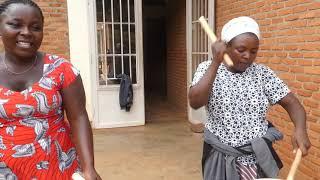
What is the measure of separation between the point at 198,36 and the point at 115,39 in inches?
57.5

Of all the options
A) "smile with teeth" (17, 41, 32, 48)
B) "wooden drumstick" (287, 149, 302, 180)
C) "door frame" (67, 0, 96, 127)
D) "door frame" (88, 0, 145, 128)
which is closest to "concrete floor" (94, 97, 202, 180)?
"door frame" (88, 0, 145, 128)

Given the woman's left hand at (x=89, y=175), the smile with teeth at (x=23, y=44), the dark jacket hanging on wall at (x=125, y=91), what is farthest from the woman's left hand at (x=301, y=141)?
the dark jacket hanging on wall at (x=125, y=91)

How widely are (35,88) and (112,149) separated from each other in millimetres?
3990

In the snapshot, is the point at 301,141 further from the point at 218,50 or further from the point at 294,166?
the point at 218,50

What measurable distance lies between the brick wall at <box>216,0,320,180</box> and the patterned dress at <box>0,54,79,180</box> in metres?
2.58

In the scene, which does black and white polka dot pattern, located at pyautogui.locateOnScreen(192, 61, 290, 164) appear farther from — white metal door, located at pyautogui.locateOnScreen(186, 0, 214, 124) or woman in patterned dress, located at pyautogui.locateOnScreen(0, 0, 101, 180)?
white metal door, located at pyautogui.locateOnScreen(186, 0, 214, 124)

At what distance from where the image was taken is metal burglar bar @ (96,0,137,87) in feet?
21.1

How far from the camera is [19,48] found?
158 centimetres

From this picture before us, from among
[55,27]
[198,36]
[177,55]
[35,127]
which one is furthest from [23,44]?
[177,55]

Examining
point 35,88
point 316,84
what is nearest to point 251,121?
point 35,88

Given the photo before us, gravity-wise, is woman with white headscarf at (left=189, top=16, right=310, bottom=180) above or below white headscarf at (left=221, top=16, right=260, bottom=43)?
below

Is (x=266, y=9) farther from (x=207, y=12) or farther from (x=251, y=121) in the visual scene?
(x=251, y=121)

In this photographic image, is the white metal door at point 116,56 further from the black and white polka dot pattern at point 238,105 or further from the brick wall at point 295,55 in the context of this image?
the black and white polka dot pattern at point 238,105

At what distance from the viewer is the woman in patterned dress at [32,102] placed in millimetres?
1551
